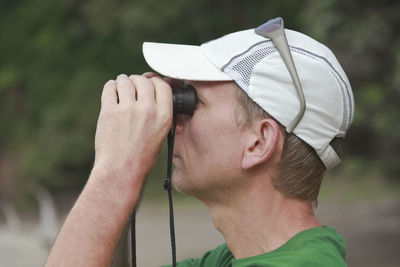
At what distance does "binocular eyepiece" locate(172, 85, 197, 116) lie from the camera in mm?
2053

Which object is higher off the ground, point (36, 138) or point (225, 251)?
point (225, 251)

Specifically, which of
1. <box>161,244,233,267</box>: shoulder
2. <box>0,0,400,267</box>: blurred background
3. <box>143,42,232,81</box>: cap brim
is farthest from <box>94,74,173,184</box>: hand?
<box>0,0,400,267</box>: blurred background

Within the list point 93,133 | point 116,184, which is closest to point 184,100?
point 116,184

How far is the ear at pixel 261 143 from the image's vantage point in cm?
205

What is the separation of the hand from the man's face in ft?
0.61

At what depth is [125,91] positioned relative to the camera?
1938mm

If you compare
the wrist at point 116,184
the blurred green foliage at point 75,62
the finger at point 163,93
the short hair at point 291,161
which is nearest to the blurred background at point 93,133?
the blurred green foliage at point 75,62

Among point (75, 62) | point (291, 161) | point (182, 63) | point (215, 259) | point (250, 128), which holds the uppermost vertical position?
point (182, 63)

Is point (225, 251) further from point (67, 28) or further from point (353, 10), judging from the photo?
point (67, 28)

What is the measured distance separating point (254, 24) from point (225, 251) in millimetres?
16854

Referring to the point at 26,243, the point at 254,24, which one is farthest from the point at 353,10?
the point at 254,24

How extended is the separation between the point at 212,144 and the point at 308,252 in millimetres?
455

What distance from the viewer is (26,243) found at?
11883mm

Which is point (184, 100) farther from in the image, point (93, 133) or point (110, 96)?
point (93, 133)
